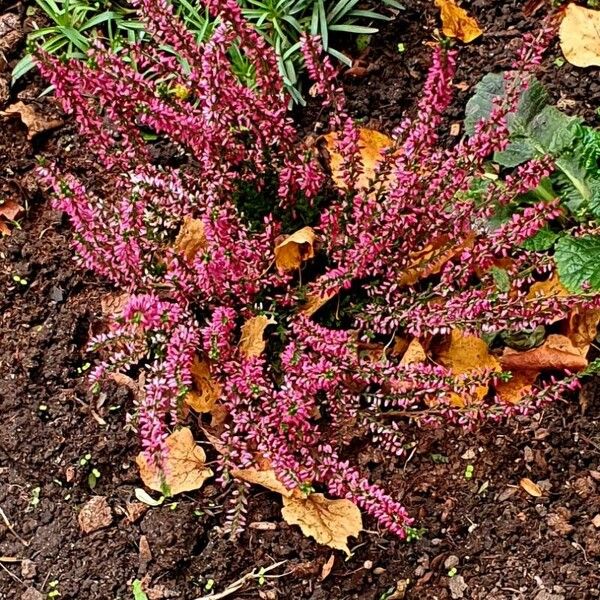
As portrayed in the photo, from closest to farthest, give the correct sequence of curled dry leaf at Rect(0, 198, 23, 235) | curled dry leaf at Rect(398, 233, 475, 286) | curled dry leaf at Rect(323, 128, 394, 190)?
curled dry leaf at Rect(398, 233, 475, 286) → curled dry leaf at Rect(323, 128, 394, 190) → curled dry leaf at Rect(0, 198, 23, 235)

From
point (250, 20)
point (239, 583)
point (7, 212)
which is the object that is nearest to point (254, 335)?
point (239, 583)

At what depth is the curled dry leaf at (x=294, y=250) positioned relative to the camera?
9.27ft

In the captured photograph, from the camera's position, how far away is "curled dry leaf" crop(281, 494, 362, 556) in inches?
101

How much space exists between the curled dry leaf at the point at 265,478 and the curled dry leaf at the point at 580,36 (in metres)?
A: 1.82

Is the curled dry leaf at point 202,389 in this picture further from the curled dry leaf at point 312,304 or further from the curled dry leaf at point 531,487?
the curled dry leaf at point 531,487

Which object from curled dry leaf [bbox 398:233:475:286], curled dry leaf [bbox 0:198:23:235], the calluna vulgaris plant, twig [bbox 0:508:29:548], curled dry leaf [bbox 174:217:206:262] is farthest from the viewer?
curled dry leaf [bbox 0:198:23:235]

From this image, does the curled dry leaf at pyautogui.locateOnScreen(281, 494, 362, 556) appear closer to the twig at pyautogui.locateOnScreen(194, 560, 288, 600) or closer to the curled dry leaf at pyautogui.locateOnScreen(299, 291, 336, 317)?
the twig at pyautogui.locateOnScreen(194, 560, 288, 600)

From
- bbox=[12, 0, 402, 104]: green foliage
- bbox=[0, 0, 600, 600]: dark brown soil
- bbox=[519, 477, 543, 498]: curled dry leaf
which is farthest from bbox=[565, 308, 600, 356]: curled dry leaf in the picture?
bbox=[12, 0, 402, 104]: green foliage

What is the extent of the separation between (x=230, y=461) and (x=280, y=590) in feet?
1.26

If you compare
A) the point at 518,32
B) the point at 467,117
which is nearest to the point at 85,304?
the point at 467,117

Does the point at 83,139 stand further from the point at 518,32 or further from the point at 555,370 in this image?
the point at 555,370

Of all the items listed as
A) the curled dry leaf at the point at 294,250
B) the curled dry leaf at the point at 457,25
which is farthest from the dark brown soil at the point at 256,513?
the curled dry leaf at the point at 457,25

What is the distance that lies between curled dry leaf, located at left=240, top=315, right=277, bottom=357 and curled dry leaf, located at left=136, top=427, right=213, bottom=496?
0.97 ft

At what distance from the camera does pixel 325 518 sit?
Answer: 2.61 m
